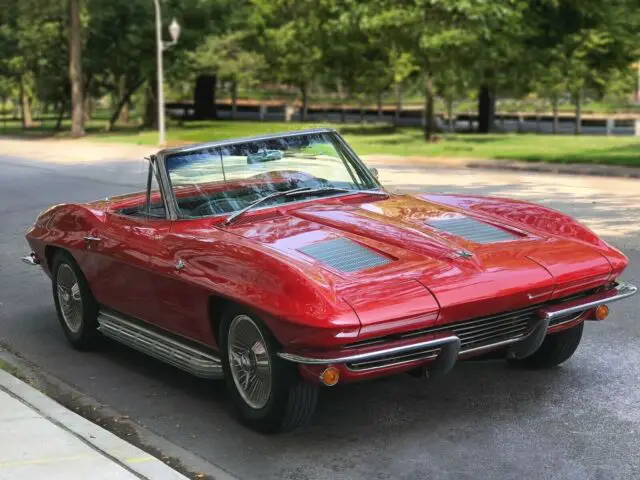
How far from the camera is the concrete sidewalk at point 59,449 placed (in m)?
4.37

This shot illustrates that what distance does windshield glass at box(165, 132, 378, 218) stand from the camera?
592cm

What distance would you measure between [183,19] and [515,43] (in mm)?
17952

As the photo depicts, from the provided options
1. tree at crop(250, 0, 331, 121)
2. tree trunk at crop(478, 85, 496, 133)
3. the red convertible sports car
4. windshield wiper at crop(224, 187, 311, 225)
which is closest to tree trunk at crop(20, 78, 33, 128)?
tree at crop(250, 0, 331, 121)

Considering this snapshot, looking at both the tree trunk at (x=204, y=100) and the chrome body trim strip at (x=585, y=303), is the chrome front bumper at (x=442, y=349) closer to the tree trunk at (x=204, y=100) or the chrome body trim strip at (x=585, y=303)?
the chrome body trim strip at (x=585, y=303)

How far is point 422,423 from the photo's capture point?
200 inches

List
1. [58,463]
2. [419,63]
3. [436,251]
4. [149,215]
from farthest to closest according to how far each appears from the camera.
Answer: [419,63] < [149,215] < [436,251] < [58,463]

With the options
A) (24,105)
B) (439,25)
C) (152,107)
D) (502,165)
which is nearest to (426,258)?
(502,165)

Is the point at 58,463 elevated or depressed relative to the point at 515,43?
depressed

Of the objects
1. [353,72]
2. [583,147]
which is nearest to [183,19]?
[353,72]

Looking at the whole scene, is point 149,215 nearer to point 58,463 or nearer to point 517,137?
point 58,463

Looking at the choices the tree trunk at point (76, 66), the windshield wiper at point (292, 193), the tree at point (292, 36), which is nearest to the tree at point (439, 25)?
the tree at point (292, 36)

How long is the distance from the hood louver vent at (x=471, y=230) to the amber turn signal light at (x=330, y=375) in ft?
3.81

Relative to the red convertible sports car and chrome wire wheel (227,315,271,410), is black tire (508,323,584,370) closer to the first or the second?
the red convertible sports car

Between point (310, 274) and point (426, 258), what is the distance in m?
0.63
